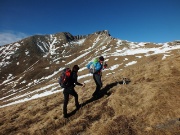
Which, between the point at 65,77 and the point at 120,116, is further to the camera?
the point at 65,77

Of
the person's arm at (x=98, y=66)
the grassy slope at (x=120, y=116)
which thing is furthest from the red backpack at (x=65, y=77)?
the person's arm at (x=98, y=66)

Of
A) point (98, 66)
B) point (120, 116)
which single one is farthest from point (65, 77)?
point (120, 116)

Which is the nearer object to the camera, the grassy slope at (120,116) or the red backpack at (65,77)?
the grassy slope at (120,116)

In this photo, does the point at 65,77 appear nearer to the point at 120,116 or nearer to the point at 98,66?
the point at 98,66

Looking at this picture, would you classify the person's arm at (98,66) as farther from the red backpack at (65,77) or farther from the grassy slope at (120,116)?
the red backpack at (65,77)

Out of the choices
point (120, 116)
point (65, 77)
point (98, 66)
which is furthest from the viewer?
point (98, 66)

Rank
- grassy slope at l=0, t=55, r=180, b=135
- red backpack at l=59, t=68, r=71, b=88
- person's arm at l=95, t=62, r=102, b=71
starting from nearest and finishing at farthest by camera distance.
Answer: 1. grassy slope at l=0, t=55, r=180, b=135
2. red backpack at l=59, t=68, r=71, b=88
3. person's arm at l=95, t=62, r=102, b=71

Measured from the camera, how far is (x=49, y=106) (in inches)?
709

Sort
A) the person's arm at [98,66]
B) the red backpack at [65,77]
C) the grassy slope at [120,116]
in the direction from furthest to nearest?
1. the person's arm at [98,66]
2. the red backpack at [65,77]
3. the grassy slope at [120,116]

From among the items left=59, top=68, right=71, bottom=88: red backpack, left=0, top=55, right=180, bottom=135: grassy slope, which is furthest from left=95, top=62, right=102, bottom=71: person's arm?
left=59, top=68, right=71, bottom=88: red backpack

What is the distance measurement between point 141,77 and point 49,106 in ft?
30.5

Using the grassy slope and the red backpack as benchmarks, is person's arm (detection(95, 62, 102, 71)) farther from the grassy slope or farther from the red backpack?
the red backpack

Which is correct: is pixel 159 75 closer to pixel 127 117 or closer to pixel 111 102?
pixel 111 102

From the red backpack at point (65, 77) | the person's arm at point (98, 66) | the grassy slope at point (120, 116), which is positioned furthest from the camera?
the person's arm at point (98, 66)
